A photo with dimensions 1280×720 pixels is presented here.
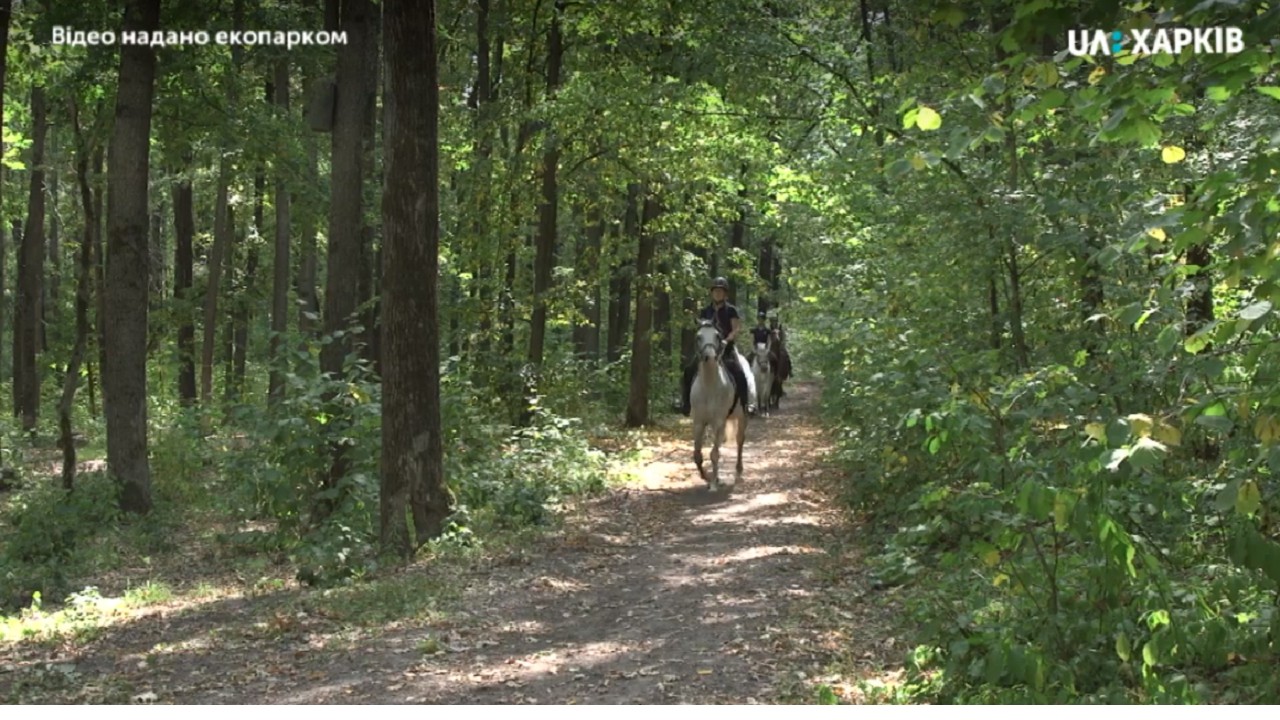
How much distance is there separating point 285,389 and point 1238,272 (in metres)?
9.99

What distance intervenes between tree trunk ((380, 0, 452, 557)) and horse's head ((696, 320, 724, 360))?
4.97 m

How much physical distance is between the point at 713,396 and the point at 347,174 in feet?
19.0

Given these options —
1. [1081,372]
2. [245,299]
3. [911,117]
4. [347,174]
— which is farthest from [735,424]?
[245,299]

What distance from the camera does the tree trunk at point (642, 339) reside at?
80.4ft

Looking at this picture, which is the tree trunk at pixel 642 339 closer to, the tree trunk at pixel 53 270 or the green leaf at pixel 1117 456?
the tree trunk at pixel 53 270

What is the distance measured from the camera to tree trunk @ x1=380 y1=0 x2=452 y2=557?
34.0 ft

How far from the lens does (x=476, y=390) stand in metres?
19.7

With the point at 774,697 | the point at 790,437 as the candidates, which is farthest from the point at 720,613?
the point at 790,437

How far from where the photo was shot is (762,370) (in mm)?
29562

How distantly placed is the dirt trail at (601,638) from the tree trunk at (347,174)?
12.6ft

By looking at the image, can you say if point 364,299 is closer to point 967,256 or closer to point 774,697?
point 967,256

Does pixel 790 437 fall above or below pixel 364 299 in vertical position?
below

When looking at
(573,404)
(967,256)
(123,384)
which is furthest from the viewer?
(573,404)

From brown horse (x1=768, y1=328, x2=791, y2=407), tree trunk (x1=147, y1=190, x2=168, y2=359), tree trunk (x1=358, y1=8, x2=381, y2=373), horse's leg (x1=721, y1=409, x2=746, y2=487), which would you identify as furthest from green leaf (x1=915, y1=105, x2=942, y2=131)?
brown horse (x1=768, y1=328, x2=791, y2=407)
